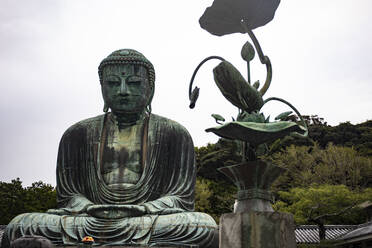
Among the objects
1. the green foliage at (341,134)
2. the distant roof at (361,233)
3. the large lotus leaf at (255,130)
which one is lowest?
the distant roof at (361,233)

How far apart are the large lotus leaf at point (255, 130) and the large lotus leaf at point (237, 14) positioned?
4.24 feet

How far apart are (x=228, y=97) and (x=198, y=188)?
21.2 metres

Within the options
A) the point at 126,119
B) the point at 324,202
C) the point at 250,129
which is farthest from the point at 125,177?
the point at 324,202

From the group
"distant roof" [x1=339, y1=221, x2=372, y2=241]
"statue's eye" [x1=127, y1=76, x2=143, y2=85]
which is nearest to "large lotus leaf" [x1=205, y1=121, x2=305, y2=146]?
"statue's eye" [x1=127, y1=76, x2=143, y2=85]

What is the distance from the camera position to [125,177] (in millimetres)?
8422

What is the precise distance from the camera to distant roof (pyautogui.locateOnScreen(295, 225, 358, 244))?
785 inches

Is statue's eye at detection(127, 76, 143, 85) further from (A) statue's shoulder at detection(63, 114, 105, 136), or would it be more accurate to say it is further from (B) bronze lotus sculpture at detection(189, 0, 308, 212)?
(B) bronze lotus sculpture at detection(189, 0, 308, 212)

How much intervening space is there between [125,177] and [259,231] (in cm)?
509

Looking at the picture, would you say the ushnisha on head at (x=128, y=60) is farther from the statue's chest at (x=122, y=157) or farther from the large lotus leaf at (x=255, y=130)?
the large lotus leaf at (x=255, y=130)

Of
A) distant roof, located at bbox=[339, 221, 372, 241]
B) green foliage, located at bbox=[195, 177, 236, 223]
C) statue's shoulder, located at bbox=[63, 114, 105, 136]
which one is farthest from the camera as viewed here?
green foliage, located at bbox=[195, 177, 236, 223]

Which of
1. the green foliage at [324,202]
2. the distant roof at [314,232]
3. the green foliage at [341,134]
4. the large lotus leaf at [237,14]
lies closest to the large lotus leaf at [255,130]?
the large lotus leaf at [237,14]

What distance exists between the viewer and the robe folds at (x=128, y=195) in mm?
7145

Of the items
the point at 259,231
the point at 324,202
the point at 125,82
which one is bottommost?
the point at 259,231

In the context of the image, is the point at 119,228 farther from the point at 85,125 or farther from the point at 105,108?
the point at 105,108
